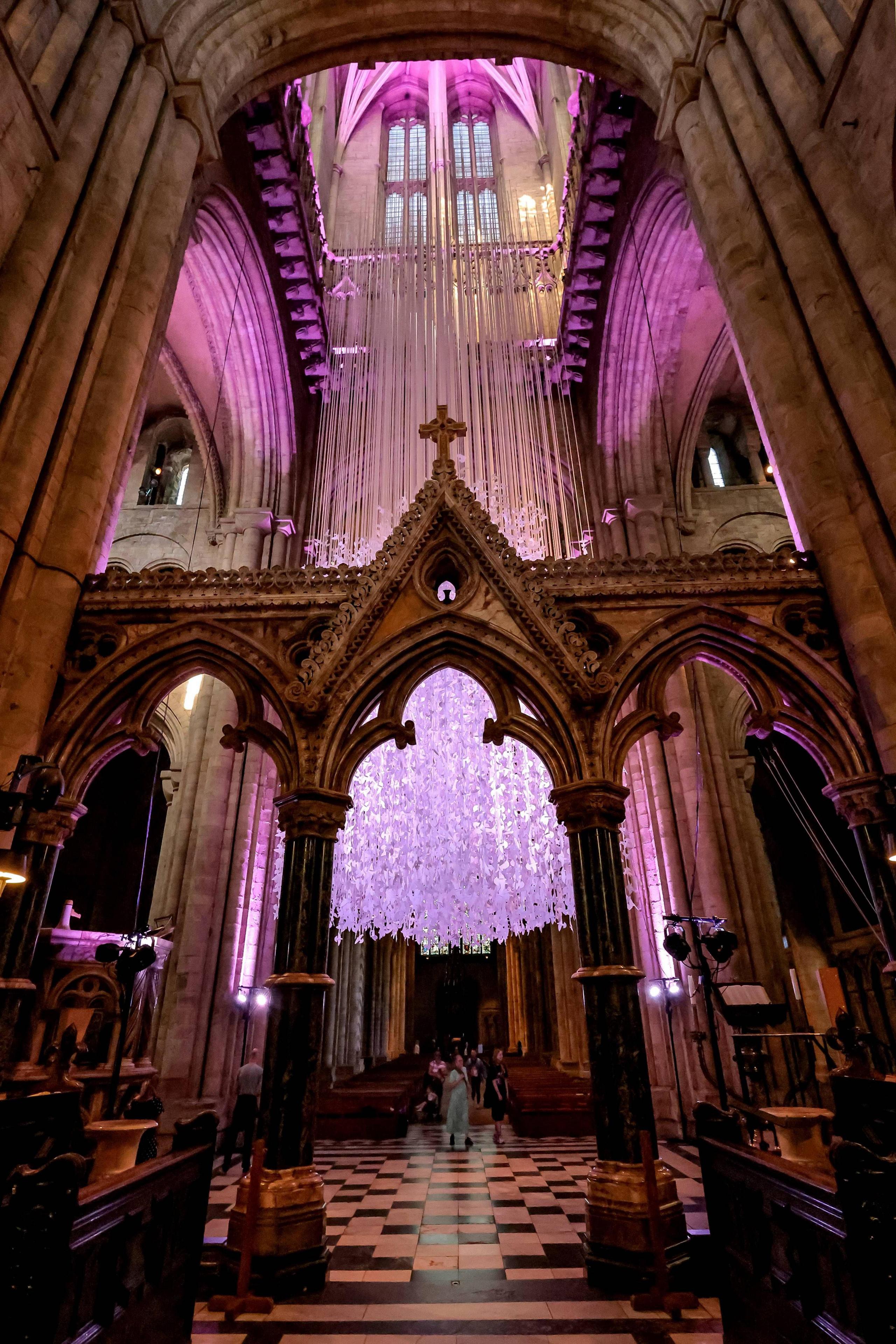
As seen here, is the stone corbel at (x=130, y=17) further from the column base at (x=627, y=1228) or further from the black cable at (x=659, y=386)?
the column base at (x=627, y=1228)

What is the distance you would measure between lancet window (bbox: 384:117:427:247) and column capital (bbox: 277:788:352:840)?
1589 cm

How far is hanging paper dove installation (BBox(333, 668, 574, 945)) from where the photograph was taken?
10156mm

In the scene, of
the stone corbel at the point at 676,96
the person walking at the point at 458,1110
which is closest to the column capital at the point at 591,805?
the person walking at the point at 458,1110

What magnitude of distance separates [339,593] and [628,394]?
10.3m

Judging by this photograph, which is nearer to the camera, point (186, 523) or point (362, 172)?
point (186, 523)

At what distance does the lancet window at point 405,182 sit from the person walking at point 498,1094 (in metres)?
18.2

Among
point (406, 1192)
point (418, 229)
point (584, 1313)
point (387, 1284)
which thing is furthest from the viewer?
point (418, 229)

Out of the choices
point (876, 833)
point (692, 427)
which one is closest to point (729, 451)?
point (692, 427)

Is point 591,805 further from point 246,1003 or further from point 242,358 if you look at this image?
point 242,358

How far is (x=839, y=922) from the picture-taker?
61.5 ft

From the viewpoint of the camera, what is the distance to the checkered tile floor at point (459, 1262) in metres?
4.12

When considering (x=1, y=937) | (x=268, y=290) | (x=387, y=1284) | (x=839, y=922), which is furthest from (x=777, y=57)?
(x=839, y=922)

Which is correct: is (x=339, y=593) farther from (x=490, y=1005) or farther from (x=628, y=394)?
(x=490, y=1005)

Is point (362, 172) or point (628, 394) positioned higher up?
point (362, 172)
